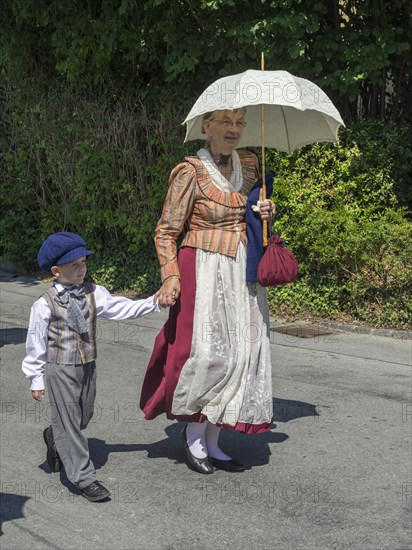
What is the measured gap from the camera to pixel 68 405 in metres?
4.98

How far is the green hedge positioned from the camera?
10.5 metres

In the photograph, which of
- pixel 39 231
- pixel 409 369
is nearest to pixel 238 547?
pixel 409 369

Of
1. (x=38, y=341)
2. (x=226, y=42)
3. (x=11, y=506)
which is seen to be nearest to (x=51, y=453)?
(x=11, y=506)

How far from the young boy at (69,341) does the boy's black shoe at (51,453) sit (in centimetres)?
30

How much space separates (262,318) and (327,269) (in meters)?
5.52

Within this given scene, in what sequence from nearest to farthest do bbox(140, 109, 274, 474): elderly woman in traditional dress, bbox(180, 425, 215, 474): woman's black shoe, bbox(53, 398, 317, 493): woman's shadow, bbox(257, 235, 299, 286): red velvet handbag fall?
bbox(257, 235, 299, 286): red velvet handbag → bbox(140, 109, 274, 474): elderly woman in traditional dress → bbox(180, 425, 215, 474): woman's black shoe → bbox(53, 398, 317, 493): woman's shadow

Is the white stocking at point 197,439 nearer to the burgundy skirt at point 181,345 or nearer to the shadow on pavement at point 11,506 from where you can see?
the burgundy skirt at point 181,345

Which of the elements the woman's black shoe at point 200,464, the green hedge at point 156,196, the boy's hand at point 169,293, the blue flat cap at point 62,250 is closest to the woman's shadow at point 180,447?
the woman's black shoe at point 200,464

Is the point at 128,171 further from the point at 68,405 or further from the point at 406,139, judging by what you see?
the point at 68,405

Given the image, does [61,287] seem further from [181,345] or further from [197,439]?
[197,439]

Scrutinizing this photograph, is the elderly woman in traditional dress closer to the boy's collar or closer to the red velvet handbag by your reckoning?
the red velvet handbag

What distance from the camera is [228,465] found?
5512 mm

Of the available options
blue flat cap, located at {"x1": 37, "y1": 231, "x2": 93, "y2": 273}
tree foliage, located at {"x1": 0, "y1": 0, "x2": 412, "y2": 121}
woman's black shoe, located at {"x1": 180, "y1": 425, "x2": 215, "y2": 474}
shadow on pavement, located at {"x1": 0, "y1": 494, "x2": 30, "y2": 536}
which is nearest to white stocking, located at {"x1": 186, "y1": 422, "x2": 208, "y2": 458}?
woman's black shoe, located at {"x1": 180, "y1": 425, "x2": 215, "y2": 474}

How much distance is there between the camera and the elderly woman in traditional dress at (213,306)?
534 cm
